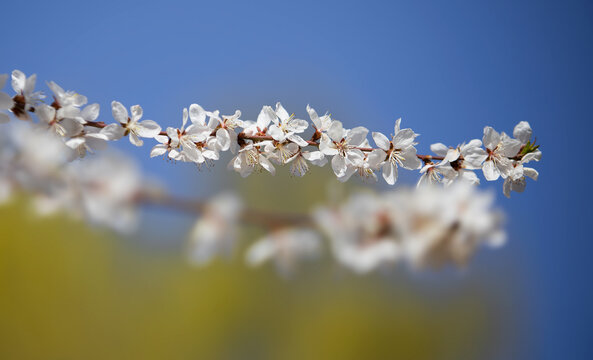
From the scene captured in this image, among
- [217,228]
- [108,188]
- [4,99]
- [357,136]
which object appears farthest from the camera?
[217,228]

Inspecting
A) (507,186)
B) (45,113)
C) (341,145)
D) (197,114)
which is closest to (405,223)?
(507,186)

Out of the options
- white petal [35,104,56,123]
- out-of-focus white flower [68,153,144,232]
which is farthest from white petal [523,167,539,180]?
out-of-focus white flower [68,153,144,232]

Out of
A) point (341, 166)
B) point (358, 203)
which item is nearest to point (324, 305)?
point (358, 203)

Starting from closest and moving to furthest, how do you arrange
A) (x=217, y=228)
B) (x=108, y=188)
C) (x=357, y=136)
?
(x=357, y=136) → (x=108, y=188) → (x=217, y=228)

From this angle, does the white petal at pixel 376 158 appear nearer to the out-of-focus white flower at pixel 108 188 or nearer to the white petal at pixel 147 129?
the white petal at pixel 147 129

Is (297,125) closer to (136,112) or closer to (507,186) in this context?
(136,112)

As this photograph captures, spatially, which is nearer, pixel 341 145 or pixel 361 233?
pixel 341 145

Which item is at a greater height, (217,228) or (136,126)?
(217,228)
